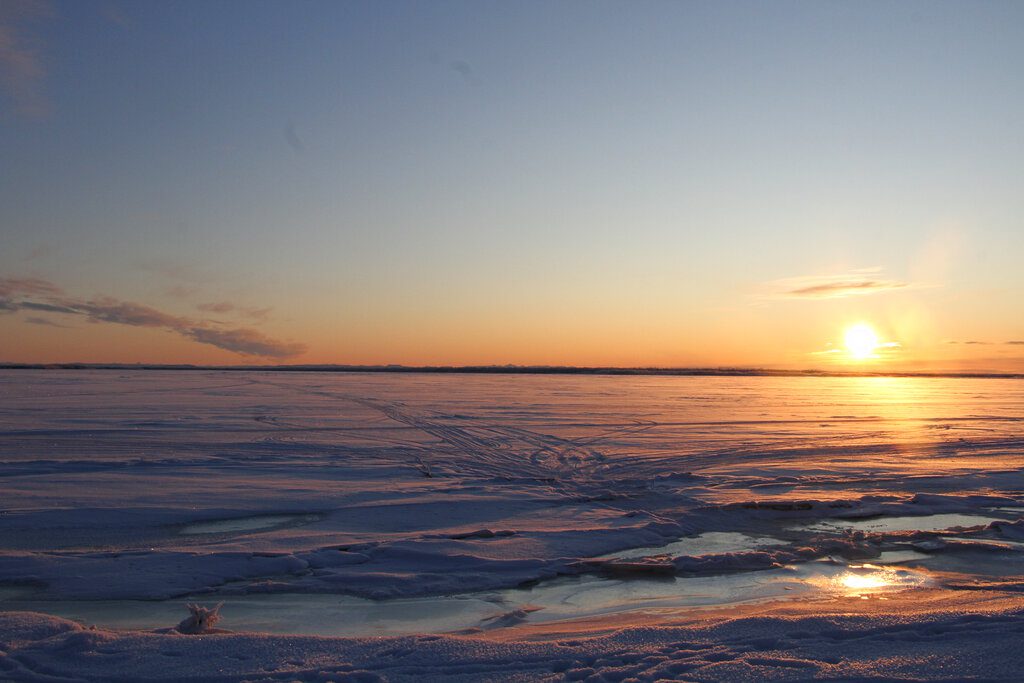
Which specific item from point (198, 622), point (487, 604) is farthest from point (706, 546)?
point (198, 622)

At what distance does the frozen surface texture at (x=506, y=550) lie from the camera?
14.8ft

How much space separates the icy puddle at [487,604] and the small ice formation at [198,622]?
0.37 ft

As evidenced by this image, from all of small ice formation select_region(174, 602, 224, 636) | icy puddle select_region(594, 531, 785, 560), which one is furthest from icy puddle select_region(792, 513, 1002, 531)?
small ice formation select_region(174, 602, 224, 636)

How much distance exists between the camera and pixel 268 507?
29.6 feet

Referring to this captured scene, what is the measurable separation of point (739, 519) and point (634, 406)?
18896 mm

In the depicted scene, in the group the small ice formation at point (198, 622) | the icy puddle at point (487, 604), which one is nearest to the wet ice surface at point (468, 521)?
the icy puddle at point (487, 604)

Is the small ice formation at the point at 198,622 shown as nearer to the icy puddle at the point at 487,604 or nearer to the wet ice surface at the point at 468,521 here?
the icy puddle at the point at 487,604

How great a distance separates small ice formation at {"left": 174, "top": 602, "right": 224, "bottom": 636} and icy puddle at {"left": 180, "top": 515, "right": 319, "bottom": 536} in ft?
9.19

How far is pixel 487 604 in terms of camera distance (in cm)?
577

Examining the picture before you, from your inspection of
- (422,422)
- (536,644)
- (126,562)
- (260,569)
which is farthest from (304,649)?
(422,422)

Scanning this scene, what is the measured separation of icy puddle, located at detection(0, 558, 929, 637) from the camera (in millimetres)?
5242

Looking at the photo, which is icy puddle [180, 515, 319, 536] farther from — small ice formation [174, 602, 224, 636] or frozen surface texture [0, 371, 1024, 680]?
small ice formation [174, 602, 224, 636]

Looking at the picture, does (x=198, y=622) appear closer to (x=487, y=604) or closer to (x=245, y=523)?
(x=487, y=604)

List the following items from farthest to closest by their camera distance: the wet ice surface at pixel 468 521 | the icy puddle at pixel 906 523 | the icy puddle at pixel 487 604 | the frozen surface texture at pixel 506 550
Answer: the icy puddle at pixel 906 523 < the wet ice surface at pixel 468 521 < the icy puddle at pixel 487 604 < the frozen surface texture at pixel 506 550
